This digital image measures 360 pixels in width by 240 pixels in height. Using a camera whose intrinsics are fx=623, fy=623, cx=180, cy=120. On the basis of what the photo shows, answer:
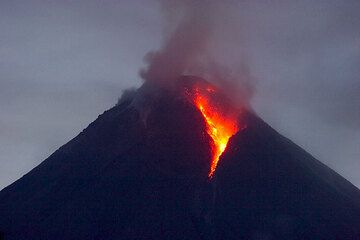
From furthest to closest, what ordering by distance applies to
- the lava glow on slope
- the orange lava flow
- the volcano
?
1. the lava glow on slope
2. the orange lava flow
3. the volcano

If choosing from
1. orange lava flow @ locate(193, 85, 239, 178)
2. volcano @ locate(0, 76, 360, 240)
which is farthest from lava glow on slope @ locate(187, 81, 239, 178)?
volcano @ locate(0, 76, 360, 240)

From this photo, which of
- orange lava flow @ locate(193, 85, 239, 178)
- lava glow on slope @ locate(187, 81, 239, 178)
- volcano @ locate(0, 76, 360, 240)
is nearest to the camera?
volcano @ locate(0, 76, 360, 240)

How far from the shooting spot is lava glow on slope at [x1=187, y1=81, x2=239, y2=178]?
78938 millimetres

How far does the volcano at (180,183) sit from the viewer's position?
215 ft

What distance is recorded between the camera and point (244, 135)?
259ft

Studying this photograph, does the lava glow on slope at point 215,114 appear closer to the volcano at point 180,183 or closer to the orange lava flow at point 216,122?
the orange lava flow at point 216,122

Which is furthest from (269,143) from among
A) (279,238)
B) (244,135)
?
(279,238)

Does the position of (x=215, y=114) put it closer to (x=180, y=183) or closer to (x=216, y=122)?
(x=216, y=122)

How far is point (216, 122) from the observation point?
81812 millimetres

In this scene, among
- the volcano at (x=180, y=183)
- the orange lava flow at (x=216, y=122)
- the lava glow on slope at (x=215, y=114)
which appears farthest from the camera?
the lava glow on slope at (x=215, y=114)

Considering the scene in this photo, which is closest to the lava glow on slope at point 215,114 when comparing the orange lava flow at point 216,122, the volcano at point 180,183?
the orange lava flow at point 216,122

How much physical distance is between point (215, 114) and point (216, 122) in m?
1.34

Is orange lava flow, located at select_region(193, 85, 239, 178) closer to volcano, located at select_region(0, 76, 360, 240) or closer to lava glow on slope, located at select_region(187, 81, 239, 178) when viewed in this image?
lava glow on slope, located at select_region(187, 81, 239, 178)

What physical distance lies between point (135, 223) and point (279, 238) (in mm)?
14965
